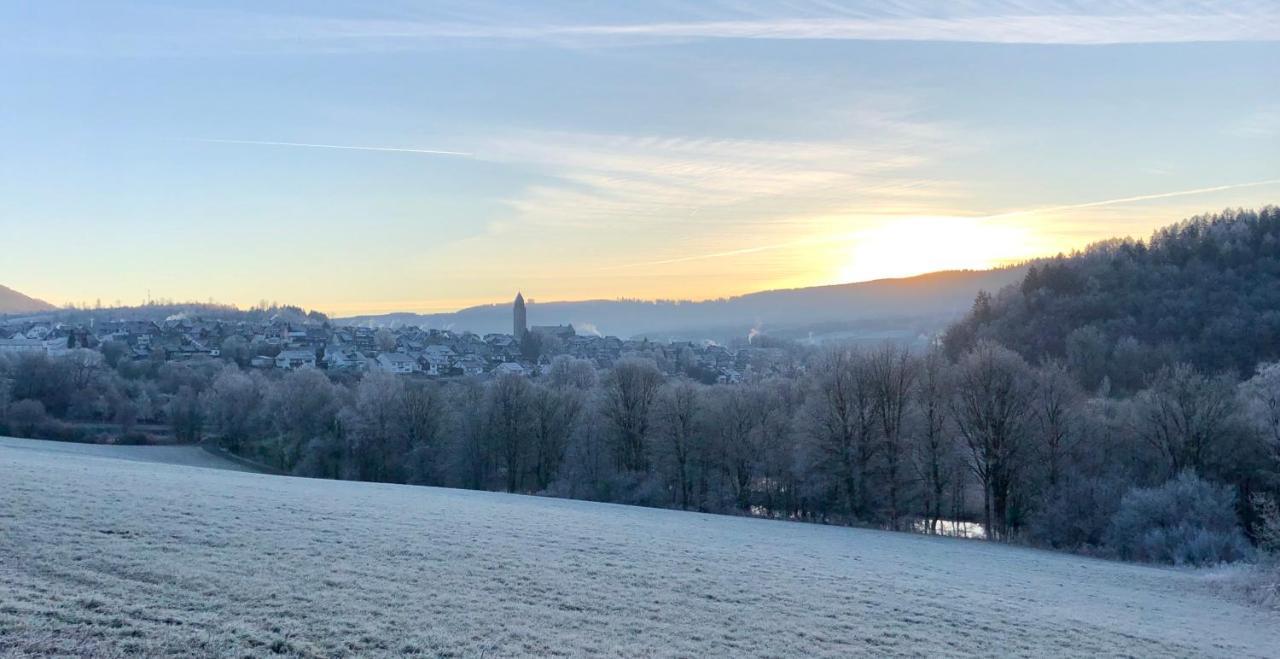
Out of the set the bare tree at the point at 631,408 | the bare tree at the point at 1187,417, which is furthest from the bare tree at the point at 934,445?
the bare tree at the point at 631,408

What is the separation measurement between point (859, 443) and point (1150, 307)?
210 feet

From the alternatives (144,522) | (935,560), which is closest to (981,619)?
(935,560)

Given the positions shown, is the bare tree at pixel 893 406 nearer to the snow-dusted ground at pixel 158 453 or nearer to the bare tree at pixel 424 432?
the bare tree at pixel 424 432

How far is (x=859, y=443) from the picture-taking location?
175 ft

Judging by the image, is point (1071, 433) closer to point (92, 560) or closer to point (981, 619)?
point (981, 619)

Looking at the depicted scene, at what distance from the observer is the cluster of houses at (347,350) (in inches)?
5217

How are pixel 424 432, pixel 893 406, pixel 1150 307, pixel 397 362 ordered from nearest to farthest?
pixel 893 406 < pixel 424 432 < pixel 1150 307 < pixel 397 362

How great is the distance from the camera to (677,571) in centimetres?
2092

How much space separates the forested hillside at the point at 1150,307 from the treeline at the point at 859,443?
2450cm

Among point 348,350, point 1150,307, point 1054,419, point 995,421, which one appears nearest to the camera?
point 1054,419

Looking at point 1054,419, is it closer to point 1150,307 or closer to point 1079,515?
point 1079,515

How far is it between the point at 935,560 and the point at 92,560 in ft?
89.7

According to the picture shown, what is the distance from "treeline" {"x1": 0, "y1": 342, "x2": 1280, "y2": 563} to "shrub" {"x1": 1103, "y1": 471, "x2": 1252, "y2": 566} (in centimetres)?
9

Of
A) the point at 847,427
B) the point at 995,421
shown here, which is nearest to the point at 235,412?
the point at 847,427
